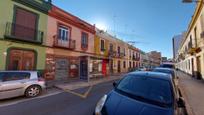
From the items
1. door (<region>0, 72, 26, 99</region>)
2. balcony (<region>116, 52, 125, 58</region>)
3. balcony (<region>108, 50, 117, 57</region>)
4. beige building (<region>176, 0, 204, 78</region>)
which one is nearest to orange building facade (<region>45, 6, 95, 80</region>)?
door (<region>0, 72, 26, 99</region>)

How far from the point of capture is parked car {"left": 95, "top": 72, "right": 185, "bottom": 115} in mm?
3014

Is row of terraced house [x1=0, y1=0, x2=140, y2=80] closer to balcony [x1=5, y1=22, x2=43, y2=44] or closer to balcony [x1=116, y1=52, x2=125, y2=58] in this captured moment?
balcony [x1=5, y1=22, x2=43, y2=44]

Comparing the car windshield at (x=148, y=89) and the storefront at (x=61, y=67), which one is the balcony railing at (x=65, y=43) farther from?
the car windshield at (x=148, y=89)

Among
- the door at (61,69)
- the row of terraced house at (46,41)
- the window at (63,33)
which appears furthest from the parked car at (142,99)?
the window at (63,33)

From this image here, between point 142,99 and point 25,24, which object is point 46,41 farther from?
point 142,99

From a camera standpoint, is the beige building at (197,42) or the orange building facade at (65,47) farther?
the orange building facade at (65,47)

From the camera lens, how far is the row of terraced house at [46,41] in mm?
10953

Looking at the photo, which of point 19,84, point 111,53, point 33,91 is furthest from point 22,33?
point 111,53

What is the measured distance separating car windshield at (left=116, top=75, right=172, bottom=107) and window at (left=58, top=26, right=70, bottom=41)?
41.1 feet

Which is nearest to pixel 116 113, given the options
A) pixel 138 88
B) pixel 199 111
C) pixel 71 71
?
pixel 138 88

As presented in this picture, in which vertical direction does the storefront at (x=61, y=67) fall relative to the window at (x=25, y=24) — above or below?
below

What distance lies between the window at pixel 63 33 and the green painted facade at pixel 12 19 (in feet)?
6.54

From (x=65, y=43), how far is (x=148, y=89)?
13377mm

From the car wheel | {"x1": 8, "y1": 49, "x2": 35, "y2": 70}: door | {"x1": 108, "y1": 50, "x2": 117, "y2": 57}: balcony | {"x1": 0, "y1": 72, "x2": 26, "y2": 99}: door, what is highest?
{"x1": 108, "y1": 50, "x2": 117, "y2": 57}: balcony
